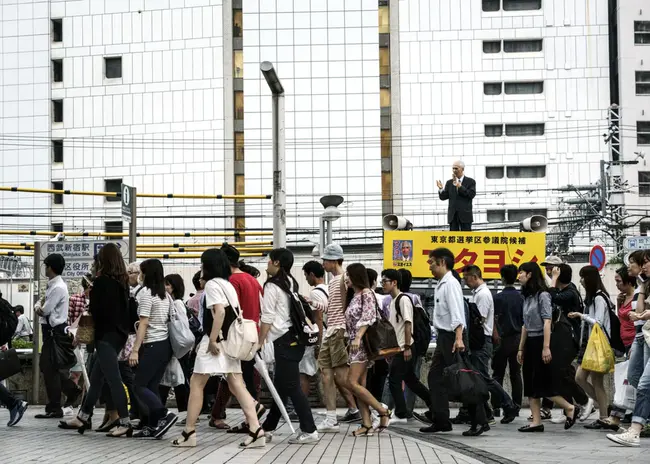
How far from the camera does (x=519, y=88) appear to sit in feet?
189

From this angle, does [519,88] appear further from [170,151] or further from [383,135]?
[170,151]

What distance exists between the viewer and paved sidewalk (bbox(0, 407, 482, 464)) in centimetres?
1002

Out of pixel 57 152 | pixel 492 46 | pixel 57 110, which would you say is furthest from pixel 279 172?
pixel 57 110

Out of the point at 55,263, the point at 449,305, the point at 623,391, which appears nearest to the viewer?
the point at 449,305

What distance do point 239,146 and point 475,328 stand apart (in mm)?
44046

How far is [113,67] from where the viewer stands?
190ft

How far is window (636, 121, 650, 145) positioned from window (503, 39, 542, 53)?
6361mm

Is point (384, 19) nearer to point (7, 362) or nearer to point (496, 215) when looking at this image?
point (496, 215)

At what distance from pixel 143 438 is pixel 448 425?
11.0ft

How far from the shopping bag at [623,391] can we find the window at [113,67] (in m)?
47.0

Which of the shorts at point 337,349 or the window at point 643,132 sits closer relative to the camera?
the shorts at point 337,349

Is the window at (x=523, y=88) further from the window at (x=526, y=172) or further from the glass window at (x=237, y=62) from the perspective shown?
the glass window at (x=237, y=62)

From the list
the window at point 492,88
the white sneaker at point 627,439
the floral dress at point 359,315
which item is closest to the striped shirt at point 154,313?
the floral dress at point 359,315

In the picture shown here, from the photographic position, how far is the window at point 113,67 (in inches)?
2270
